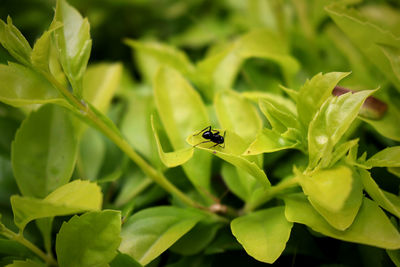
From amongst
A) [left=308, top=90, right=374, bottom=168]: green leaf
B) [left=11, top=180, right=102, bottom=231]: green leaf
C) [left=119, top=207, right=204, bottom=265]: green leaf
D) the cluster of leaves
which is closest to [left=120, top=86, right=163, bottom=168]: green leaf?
the cluster of leaves

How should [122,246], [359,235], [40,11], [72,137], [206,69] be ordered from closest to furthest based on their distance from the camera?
[359,235] → [122,246] → [72,137] → [206,69] → [40,11]

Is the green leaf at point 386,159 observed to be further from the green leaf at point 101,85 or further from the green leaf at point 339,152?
the green leaf at point 101,85

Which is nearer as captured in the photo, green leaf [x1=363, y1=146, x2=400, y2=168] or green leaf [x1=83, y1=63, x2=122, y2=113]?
green leaf [x1=363, y1=146, x2=400, y2=168]

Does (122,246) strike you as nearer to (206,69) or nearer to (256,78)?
(206,69)

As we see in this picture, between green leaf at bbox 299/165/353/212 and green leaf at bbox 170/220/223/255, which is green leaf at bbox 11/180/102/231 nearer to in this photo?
green leaf at bbox 170/220/223/255

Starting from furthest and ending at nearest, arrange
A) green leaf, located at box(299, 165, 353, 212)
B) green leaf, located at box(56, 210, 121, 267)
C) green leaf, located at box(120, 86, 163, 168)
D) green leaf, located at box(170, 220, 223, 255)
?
1. green leaf, located at box(120, 86, 163, 168)
2. green leaf, located at box(170, 220, 223, 255)
3. green leaf, located at box(56, 210, 121, 267)
4. green leaf, located at box(299, 165, 353, 212)

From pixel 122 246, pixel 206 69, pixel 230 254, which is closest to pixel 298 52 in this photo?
pixel 206 69

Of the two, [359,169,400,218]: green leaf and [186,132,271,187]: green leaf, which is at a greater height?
[186,132,271,187]: green leaf

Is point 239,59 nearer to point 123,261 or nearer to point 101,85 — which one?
point 101,85

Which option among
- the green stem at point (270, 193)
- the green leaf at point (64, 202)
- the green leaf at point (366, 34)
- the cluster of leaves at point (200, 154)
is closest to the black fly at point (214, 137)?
the cluster of leaves at point (200, 154)
